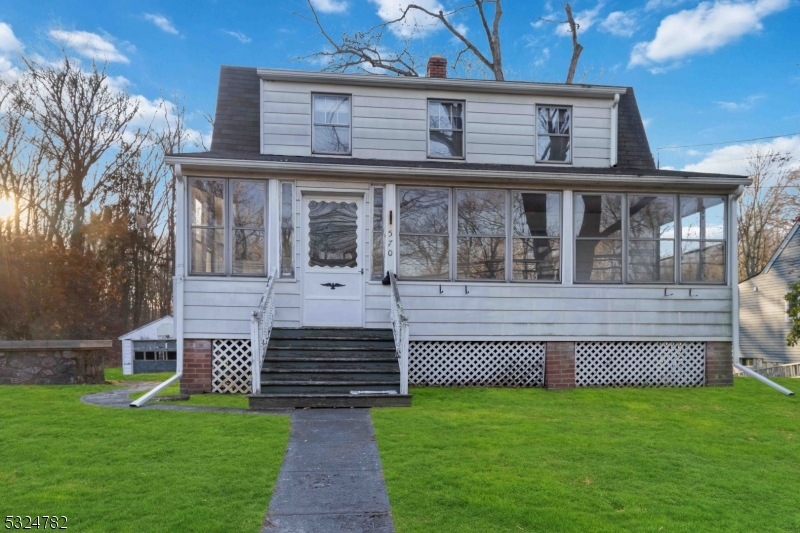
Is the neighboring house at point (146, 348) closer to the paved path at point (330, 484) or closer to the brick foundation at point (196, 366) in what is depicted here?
the brick foundation at point (196, 366)

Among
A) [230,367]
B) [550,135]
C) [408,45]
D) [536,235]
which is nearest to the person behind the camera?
[230,367]

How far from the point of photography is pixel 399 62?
17.3 meters

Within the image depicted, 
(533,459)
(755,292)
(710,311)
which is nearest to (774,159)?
(755,292)

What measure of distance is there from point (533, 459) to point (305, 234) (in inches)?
210

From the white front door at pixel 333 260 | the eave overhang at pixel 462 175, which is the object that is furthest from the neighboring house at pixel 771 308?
the white front door at pixel 333 260

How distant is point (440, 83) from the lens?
950 centimetres

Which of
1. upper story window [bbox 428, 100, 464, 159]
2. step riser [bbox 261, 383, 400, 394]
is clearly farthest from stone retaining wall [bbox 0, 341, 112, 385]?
upper story window [bbox 428, 100, 464, 159]

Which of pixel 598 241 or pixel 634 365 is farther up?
pixel 598 241

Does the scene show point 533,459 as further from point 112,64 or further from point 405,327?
point 112,64

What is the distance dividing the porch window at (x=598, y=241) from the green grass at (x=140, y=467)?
5.70 meters

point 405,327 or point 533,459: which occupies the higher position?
point 405,327

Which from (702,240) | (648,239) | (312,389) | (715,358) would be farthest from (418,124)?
(715,358)

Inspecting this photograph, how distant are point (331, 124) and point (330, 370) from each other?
439cm

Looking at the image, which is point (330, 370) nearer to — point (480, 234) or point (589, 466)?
point (480, 234)
